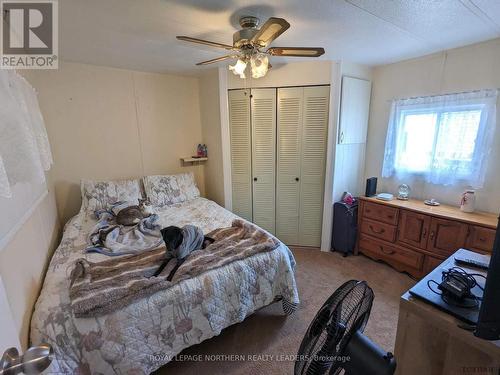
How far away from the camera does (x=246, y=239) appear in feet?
5.94

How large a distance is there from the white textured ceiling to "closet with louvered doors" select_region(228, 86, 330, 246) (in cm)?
60

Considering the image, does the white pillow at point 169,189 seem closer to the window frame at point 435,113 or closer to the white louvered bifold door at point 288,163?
the white louvered bifold door at point 288,163

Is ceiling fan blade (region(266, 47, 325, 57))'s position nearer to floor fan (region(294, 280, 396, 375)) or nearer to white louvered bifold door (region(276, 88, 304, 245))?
white louvered bifold door (region(276, 88, 304, 245))

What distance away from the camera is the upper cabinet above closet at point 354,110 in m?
2.64

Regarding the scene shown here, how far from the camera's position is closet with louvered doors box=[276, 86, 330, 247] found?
269 centimetres

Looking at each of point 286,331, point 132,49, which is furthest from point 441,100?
point 132,49

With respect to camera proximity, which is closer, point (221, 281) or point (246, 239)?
point (221, 281)

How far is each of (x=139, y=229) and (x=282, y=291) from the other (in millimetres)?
1294

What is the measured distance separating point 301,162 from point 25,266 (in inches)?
98.7

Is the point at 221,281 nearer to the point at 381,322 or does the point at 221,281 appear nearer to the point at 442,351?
the point at 442,351

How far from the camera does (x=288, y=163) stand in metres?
2.88

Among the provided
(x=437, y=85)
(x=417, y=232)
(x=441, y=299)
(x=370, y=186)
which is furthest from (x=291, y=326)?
(x=437, y=85)

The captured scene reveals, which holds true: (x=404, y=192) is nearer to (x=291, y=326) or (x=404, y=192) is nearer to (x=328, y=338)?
(x=291, y=326)

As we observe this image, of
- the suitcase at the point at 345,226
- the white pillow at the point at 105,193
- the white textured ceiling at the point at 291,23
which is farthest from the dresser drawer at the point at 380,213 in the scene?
the white pillow at the point at 105,193
